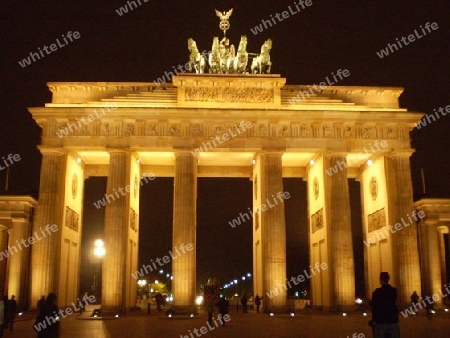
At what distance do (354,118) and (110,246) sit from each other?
66.0ft

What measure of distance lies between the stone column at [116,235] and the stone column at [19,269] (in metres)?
7.63

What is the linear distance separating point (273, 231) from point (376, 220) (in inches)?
371

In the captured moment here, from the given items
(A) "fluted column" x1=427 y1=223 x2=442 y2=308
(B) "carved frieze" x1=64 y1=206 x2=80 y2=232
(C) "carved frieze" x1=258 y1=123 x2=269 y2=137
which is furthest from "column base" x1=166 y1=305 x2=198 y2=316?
(A) "fluted column" x1=427 y1=223 x2=442 y2=308

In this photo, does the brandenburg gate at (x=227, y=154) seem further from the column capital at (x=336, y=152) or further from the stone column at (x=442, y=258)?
the stone column at (x=442, y=258)

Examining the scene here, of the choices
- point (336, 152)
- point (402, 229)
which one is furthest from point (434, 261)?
point (336, 152)

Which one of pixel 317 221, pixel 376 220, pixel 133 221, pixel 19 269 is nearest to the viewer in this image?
pixel 19 269

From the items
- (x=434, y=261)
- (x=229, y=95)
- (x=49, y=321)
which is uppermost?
(x=229, y=95)

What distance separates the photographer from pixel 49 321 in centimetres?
1167

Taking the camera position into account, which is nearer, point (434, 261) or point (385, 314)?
point (385, 314)

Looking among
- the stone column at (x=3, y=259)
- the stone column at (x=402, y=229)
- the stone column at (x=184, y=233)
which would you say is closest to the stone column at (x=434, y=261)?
the stone column at (x=402, y=229)

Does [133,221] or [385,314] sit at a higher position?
[133,221]

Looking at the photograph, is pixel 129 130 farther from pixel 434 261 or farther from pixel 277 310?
pixel 434 261

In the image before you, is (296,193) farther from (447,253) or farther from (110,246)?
(110,246)

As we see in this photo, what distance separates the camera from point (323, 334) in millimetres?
20750
